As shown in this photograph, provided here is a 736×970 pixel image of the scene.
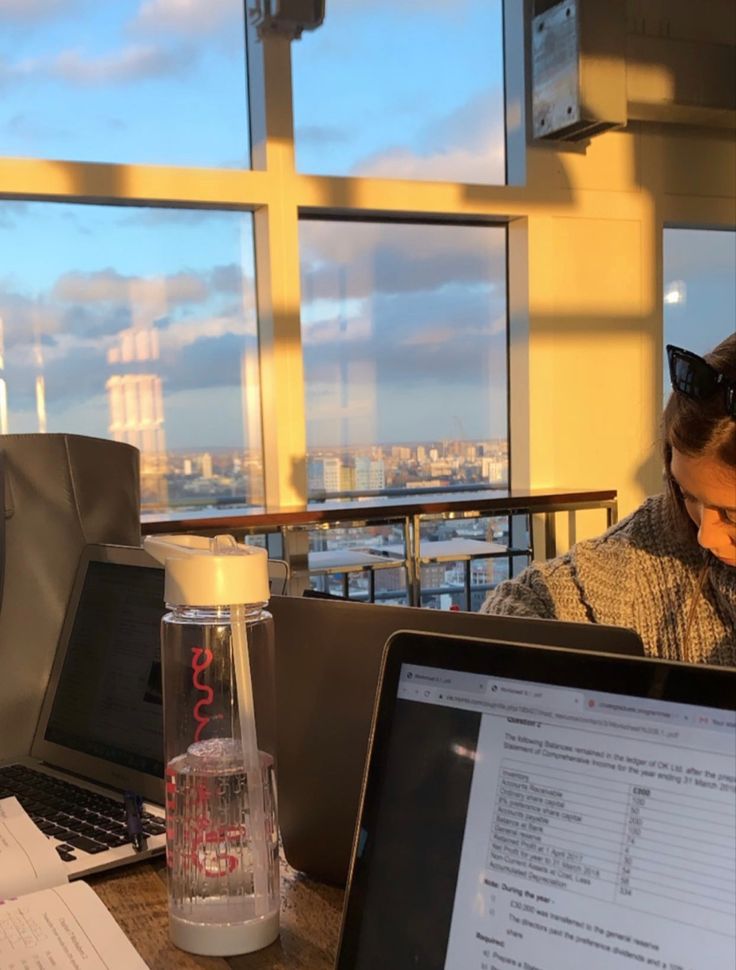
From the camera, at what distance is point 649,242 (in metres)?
4.77

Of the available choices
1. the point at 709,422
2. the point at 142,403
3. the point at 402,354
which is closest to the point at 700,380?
the point at 709,422

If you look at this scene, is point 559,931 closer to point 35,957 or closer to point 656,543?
point 35,957

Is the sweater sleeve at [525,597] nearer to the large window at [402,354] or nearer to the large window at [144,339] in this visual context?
the large window at [144,339]

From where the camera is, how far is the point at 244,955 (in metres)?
0.70

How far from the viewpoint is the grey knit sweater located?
1.35 metres

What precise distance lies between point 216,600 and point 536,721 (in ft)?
0.89

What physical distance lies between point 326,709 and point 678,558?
788 mm

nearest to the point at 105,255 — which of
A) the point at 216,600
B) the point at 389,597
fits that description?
the point at 389,597

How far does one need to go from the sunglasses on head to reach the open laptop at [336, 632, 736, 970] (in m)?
0.72

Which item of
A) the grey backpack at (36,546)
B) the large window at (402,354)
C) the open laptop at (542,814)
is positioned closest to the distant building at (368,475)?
the large window at (402,354)

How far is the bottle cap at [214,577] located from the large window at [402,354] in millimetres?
3615

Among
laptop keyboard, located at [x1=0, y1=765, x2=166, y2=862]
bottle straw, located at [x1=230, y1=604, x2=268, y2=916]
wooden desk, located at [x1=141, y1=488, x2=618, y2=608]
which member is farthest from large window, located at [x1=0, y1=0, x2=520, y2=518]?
bottle straw, located at [x1=230, y1=604, x2=268, y2=916]

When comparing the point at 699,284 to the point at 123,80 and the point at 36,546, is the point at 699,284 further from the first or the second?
the point at 36,546

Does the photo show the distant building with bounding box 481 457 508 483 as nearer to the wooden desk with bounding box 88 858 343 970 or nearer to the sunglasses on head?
the sunglasses on head
